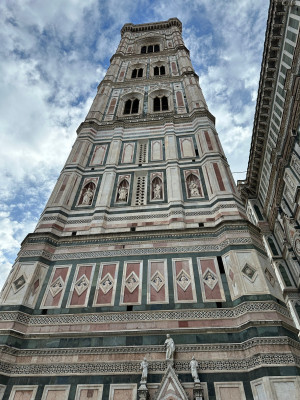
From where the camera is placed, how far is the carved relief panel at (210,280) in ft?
21.0

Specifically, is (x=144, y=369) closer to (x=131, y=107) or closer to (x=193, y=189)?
(x=193, y=189)

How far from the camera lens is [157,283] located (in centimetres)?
682

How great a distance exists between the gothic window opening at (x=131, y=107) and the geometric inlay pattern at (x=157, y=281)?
32.9 ft

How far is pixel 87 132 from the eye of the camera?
42.2 feet

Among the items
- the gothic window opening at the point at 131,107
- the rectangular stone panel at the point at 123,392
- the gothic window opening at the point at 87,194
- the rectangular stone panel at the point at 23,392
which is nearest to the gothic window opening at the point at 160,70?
the gothic window opening at the point at 131,107

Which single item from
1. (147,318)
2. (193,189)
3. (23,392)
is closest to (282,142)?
(193,189)

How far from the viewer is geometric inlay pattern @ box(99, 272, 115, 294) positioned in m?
6.82

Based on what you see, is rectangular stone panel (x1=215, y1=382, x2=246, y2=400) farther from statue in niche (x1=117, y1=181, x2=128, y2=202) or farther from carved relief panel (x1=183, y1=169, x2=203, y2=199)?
statue in niche (x1=117, y1=181, x2=128, y2=202)

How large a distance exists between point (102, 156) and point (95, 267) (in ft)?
18.3

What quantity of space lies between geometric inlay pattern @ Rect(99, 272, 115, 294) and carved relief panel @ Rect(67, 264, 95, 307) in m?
0.27

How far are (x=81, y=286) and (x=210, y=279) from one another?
2.90 m

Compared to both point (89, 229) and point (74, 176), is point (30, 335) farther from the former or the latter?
point (74, 176)

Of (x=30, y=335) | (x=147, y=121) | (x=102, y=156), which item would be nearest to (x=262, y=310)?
(x=30, y=335)

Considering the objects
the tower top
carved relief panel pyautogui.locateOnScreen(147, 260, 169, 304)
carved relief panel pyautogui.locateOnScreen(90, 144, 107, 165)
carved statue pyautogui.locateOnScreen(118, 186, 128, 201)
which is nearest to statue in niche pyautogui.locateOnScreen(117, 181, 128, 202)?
carved statue pyautogui.locateOnScreen(118, 186, 128, 201)
